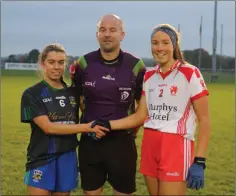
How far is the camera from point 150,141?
132 inches

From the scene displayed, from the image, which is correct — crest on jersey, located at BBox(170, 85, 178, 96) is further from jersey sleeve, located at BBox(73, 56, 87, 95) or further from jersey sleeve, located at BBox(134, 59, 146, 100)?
jersey sleeve, located at BBox(73, 56, 87, 95)

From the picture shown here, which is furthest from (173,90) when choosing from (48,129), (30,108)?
(30,108)

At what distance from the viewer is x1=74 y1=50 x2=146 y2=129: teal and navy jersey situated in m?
3.74

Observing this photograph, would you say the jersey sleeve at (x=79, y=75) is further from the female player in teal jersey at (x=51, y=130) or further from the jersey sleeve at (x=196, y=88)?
the jersey sleeve at (x=196, y=88)

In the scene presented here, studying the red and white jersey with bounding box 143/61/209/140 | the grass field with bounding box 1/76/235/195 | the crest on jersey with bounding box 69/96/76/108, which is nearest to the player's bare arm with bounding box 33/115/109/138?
the crest on jersey with bounding box 69/96/76/108

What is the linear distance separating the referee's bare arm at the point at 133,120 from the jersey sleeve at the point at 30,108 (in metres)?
0.65

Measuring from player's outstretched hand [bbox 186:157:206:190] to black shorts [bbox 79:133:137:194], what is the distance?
81cm

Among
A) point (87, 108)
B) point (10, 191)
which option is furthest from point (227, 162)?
point (87, 108)

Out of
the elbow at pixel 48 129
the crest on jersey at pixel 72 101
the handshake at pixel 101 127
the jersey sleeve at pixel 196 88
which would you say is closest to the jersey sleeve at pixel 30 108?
the elbow at pixel 48 129

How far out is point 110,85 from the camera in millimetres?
3723

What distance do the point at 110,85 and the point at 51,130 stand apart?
69cm

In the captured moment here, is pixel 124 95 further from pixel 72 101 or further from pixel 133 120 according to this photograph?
pixel 72 101

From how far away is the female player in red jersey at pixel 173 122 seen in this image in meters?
3.18

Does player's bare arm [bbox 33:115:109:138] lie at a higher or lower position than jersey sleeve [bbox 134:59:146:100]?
lower
